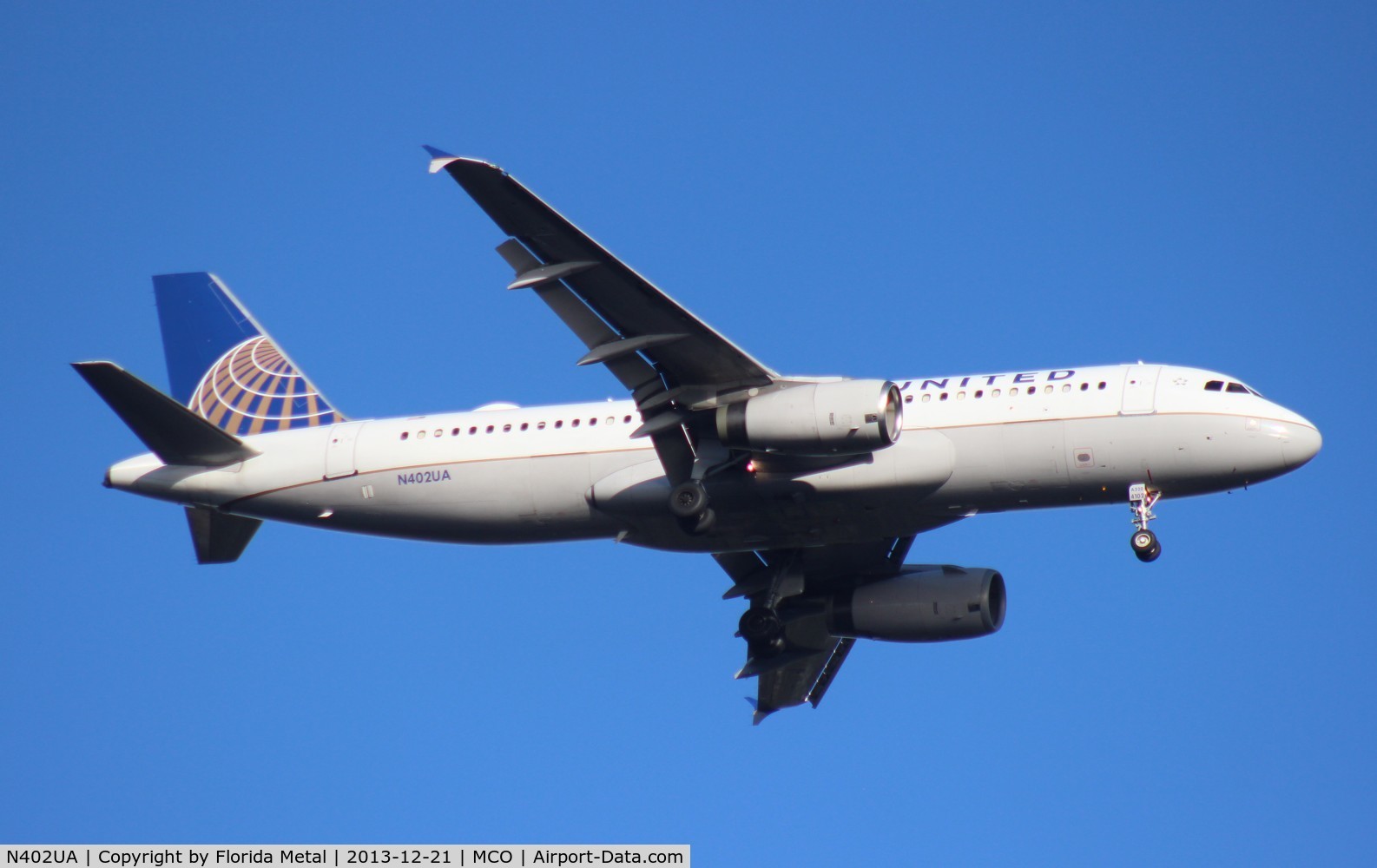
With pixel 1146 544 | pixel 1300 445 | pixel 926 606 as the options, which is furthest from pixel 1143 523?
pixel 926 606

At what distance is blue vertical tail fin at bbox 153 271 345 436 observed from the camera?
42938 millimetres

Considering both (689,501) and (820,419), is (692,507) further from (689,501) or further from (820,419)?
(820,419)

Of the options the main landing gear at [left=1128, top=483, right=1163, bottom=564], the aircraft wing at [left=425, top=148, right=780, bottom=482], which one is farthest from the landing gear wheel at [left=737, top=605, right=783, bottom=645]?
the main landing gear at [left=1128, top=483, right=1163, bottom=564]

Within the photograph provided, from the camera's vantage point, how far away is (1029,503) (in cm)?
3675

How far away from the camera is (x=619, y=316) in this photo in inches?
1387

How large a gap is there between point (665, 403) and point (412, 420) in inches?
271

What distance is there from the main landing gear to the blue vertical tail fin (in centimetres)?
1836

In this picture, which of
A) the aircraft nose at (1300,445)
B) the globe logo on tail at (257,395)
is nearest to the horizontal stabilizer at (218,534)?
the globe logo on tail at (257,395)

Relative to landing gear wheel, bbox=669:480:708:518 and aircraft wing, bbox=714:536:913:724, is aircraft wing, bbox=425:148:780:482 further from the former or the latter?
aircraft wing, bbox=714:536:913:724

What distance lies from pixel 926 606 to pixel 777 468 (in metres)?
6.55

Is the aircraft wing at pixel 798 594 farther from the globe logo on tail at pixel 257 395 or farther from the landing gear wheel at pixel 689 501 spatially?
the globe logo on tail at pixel 257 395

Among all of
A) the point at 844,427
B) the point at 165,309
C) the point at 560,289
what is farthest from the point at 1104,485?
the point at 165,309

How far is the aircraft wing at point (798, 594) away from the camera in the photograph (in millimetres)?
41969

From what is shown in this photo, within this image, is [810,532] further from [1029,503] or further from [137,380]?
[137,380]
